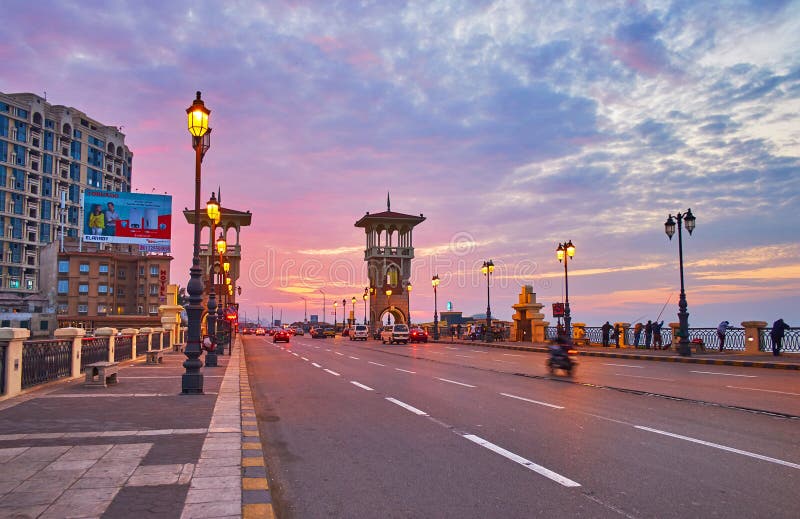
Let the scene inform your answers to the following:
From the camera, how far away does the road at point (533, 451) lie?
5430mm

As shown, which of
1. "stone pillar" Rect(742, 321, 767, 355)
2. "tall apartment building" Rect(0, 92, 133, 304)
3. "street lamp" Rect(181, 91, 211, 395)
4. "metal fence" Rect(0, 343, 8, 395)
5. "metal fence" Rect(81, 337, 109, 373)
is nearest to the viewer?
"metal fence" Rect(0, 343, 8, 395)

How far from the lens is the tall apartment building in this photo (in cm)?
8938

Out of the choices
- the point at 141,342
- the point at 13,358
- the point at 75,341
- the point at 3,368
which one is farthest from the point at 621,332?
the point at 3,368

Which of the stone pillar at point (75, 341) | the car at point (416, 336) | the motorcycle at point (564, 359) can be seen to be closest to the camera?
the stone pillar at point (75, 341)

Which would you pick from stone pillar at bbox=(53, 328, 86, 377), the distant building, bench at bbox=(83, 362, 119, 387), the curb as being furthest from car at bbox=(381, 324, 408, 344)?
the distant building

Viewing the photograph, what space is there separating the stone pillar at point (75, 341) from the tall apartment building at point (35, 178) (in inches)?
2851

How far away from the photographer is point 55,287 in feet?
303

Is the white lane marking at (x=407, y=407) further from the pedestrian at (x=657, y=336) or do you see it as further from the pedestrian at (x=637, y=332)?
the pedestrian at (x=637, y=332)

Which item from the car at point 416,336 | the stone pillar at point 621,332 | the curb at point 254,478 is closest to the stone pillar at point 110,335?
the curb at point 254,478

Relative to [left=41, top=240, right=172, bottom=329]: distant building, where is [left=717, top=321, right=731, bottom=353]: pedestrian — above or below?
below

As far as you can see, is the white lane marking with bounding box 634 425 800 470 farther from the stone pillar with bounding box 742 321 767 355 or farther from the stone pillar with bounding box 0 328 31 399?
the stone pillar with bounding box 742 321 767 355

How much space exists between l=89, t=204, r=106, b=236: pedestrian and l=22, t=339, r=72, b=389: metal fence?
165ft

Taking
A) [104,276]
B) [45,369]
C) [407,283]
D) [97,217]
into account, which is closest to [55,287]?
[104,276]

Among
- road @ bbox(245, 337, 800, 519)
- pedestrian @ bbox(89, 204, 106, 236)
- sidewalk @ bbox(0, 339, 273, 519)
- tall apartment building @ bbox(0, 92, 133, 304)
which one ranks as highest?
tall apartment building @ bbox(0, 92, 133, 304)
